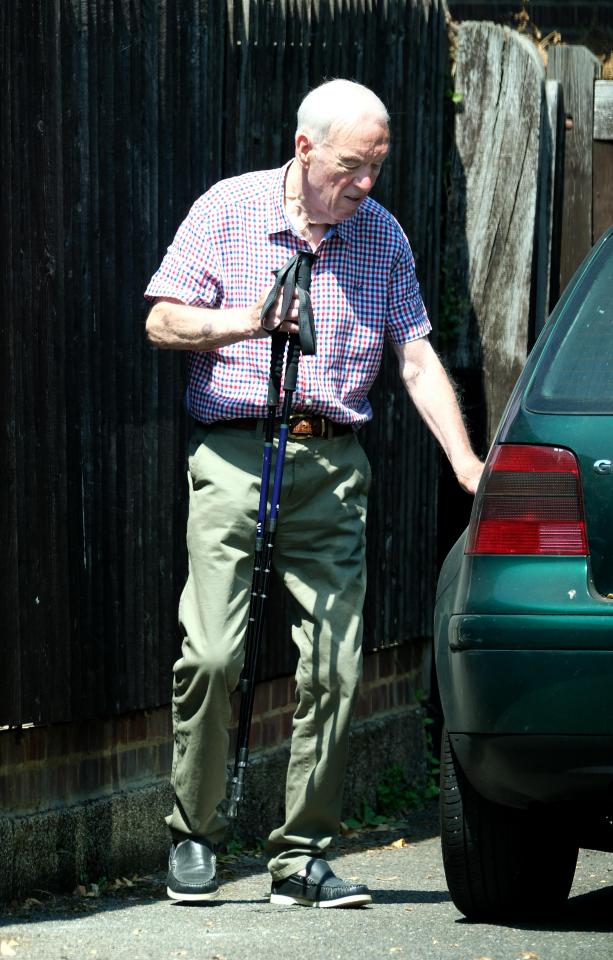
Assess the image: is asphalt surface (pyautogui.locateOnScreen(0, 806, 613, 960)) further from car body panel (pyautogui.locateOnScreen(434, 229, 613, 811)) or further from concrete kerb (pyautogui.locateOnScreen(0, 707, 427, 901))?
car body panel (pyautogui.locateOnScreen(434, 229, 613, 811))

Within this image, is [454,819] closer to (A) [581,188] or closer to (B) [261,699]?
(B) [261,699]

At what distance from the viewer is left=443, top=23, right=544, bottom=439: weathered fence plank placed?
23.0 feet

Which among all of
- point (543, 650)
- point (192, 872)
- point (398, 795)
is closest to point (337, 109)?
point (543, 650)

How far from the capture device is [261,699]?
612 centimetres

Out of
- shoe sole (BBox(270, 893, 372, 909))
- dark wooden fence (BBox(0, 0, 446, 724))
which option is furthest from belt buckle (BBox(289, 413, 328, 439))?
shoe sole (BBox(270, 893, 372, 909))

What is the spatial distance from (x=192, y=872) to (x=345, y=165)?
6.30ft

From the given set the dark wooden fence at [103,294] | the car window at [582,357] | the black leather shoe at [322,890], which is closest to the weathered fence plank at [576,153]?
the dark wooden fence at [103,294]

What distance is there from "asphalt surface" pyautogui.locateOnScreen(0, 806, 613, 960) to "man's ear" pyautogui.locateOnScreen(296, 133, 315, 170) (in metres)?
1.92

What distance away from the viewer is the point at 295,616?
203 inches

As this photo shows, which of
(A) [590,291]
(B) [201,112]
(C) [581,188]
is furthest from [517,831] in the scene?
(C) [581,188]

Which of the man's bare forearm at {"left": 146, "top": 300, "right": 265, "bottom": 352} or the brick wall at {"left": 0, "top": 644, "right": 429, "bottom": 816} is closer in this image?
the man's bare forearm at {"left": 146, "top": 300, "right": 265, "bottom": 352}

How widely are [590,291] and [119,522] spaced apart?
1689 millimetres

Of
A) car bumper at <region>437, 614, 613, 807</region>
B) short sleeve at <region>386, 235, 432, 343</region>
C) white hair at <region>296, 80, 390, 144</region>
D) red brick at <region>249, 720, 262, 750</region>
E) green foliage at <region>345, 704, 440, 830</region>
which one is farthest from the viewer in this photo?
green foliage at <region>345, 704, 440, 830</region>

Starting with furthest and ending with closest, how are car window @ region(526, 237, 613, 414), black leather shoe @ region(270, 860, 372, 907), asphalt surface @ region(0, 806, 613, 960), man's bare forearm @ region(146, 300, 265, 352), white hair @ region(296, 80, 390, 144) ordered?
black leather shoe @ region(270, 860, 372, 907) → white hair @ region(296, 80, 390, 144) → man's bare forearm @ region(146, 300, 265, 352) → asphalt surface @ region(0, 806, 613, 960) → car window @ region(526, 237, 613, 414)
